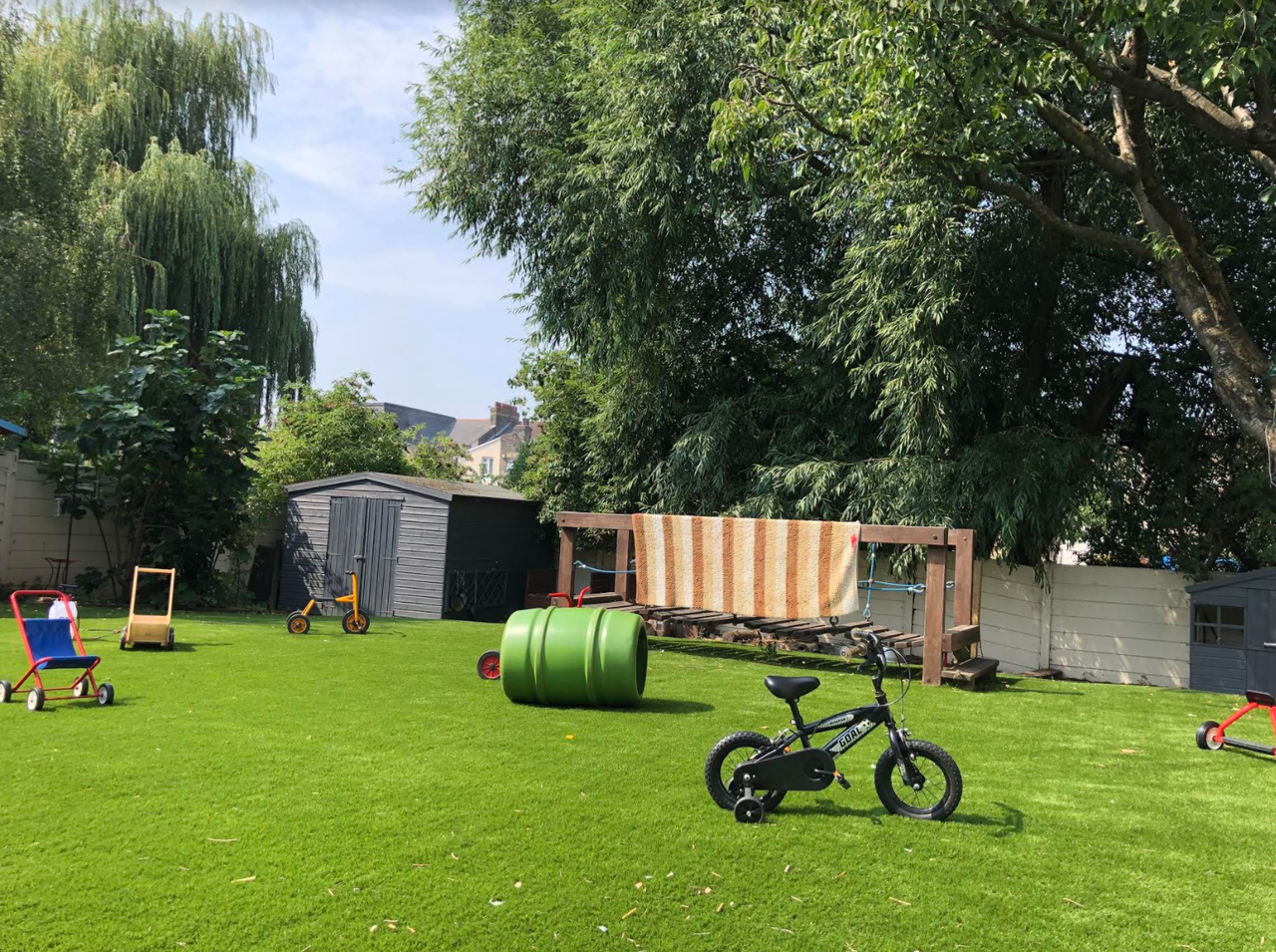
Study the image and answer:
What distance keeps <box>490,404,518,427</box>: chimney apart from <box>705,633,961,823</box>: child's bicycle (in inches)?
1760

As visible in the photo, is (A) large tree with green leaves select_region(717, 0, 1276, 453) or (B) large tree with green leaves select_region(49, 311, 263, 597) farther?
(B) large tree with green leaves select_region(49, 311, 263, 597)

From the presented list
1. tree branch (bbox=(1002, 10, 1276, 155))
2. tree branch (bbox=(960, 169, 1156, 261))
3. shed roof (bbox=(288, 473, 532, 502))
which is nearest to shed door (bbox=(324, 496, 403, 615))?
shed roof (bbox=(288, 473, 532, 502))

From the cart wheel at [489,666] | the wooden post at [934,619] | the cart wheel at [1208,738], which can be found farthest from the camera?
the wooden post at [934,619]

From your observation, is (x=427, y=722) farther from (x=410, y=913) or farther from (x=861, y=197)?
(x=861, y=197)

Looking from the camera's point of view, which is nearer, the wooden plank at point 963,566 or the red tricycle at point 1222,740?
the red tricycle at point 1222,740

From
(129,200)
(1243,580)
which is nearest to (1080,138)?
(1243,580)

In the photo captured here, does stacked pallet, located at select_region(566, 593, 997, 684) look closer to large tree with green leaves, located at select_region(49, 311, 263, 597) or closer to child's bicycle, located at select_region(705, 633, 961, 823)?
child's bicycle, located at select_region(705, 633, 961, 823)

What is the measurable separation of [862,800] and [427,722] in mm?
3144

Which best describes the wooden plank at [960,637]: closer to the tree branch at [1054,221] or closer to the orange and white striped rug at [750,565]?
the orange and white striped rug at [750,565]

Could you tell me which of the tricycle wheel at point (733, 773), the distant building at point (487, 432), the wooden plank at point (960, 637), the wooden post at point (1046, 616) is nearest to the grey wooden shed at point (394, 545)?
the wooden plank at point (960, 637)

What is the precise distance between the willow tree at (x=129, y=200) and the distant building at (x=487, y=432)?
25.2 metres

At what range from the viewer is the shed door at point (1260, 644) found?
1055 centimetres

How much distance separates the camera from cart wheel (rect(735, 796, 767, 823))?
473 centimetres

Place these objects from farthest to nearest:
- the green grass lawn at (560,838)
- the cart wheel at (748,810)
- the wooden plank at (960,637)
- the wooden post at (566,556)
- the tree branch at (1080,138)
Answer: the wooden post at (566,556) < the wooden plank at (960,637) < the tree branch at (1080,138) < the cart wheel at (748,810) < the green grass lawn at (560,838)
